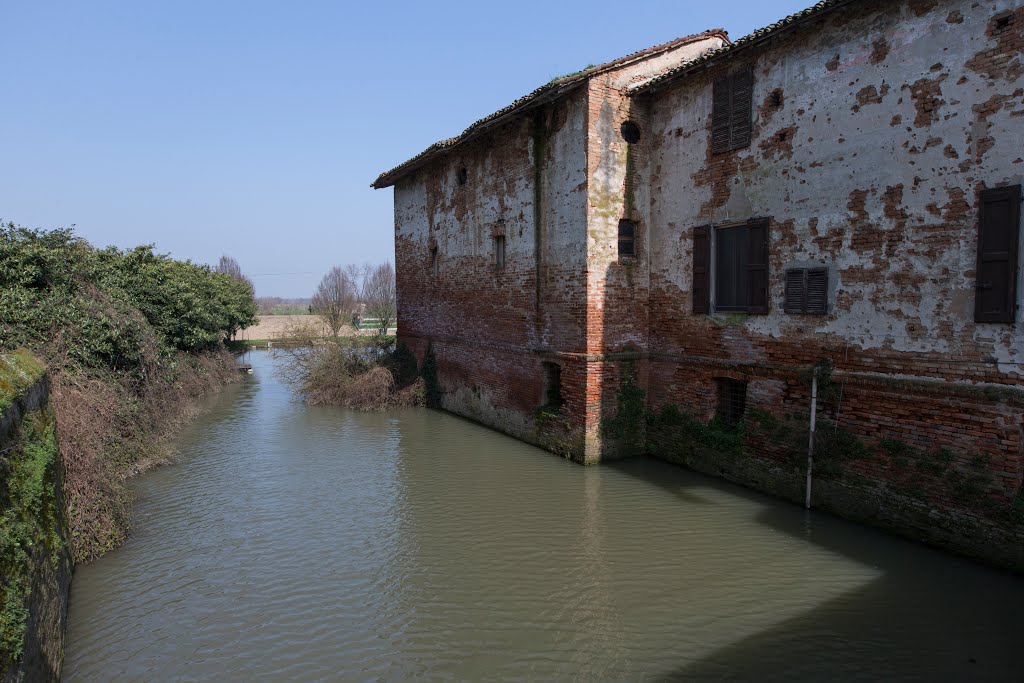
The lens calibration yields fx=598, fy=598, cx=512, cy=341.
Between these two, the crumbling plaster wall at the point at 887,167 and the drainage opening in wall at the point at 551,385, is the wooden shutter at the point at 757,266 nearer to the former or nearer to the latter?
the crumbling plaster wall at the point at 887,167

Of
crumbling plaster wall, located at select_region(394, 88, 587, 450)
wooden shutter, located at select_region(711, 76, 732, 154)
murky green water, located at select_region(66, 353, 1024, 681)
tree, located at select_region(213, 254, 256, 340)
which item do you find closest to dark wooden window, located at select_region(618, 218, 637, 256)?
crumbling plaster wall, located at select_region(394, 88, 587, 450)

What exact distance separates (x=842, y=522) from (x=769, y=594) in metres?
2.37

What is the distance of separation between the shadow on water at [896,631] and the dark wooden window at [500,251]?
8506mm

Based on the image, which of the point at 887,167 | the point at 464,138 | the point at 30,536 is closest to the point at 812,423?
→ the point at 887,167

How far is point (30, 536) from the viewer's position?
4.68m

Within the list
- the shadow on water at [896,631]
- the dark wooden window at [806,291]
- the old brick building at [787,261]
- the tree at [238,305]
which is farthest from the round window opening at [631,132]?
the tree at [238,305]

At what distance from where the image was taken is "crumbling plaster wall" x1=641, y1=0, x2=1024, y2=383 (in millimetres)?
6453

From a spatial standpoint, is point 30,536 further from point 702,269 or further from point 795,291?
point 702,269

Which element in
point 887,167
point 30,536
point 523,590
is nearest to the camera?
point 30,536

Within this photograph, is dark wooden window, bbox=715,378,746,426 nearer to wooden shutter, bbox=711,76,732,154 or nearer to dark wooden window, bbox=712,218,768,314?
dark wooden window, bbox=712,218,768,314

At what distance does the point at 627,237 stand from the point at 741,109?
2.79m

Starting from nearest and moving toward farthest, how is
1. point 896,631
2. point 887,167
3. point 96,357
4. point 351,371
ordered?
point 896,631
point 887,167
point 96,357
point 351,371

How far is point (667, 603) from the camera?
Result: 6008mm

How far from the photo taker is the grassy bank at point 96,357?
7328 mm
